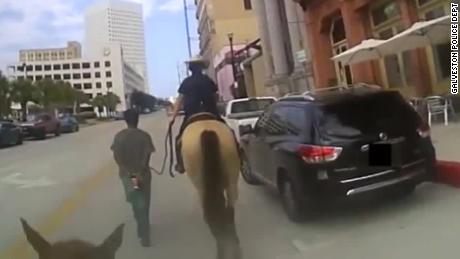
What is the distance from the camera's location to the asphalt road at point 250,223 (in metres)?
4.78

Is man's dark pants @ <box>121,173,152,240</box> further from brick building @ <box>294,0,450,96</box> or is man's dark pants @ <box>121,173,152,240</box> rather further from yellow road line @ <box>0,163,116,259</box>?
brick building @ <box>294,0,450,96</box>

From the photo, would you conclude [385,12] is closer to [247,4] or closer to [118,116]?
[247,4]

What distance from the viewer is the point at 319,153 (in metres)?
5.93

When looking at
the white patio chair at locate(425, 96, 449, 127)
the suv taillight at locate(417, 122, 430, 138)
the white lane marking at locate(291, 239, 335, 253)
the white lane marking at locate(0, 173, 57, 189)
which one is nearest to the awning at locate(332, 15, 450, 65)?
the white patio chair at locate(425, 96, 449, 127)

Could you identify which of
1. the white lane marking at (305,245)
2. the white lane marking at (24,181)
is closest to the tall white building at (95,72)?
the white lane marking at (305,245)

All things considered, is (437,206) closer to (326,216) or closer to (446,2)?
(326,216)

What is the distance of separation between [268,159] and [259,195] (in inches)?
23.2

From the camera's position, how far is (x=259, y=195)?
7449 millimetres

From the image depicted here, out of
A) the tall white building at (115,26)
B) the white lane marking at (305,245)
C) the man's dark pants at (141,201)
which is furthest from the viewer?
the white lane marking at (305,245)

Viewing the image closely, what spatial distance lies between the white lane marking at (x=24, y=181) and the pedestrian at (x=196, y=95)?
19.0 ft

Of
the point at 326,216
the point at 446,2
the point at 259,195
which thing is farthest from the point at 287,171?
the point at 446,2

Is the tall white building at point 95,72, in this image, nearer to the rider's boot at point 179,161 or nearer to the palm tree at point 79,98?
the palm tree at point 79,98

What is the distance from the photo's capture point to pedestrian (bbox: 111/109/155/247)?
454 centimetres

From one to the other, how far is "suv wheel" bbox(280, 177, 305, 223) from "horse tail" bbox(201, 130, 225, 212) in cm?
202
